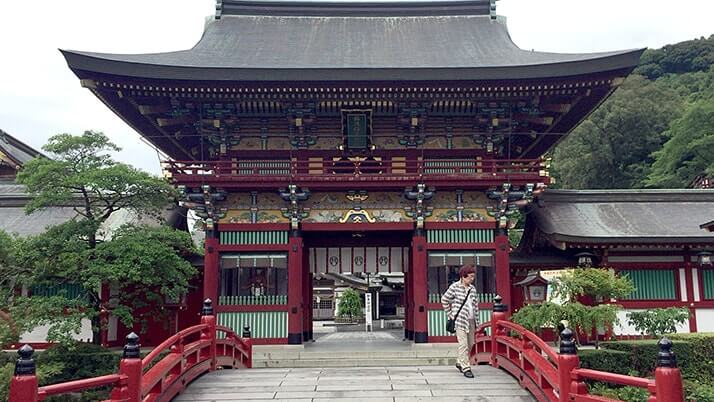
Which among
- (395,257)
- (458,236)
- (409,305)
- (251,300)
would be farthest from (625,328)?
(251,300)

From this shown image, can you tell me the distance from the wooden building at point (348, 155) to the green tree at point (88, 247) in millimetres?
1129

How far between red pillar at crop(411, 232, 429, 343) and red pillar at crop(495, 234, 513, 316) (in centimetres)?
198

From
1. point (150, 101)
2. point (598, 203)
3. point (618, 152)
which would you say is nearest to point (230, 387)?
point (150, 101)

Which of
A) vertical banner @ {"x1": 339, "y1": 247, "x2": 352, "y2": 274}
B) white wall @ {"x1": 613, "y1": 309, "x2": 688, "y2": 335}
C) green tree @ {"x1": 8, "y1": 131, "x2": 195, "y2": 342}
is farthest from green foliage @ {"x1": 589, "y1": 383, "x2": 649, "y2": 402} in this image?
Result: green tree @ {"x1": 8, "y1": 131, "x2": 195, "y2": 342}

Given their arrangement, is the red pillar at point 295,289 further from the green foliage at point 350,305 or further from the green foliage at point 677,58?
the green foliage at point 677,58

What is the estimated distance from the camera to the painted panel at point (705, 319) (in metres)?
17.2

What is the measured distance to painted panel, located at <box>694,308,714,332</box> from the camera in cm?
1725

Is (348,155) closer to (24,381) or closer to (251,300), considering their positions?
(251,300)

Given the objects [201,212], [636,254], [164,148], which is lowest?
[636,254]

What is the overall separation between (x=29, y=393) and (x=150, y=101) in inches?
433

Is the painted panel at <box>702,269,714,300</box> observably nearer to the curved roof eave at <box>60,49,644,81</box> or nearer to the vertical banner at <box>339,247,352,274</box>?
the curved roof eave at <box>60,49,644,81</box>

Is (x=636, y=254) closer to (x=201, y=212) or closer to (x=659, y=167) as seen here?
(x=201, y=212)

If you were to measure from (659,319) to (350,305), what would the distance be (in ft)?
94.4

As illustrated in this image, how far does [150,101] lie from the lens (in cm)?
1553
